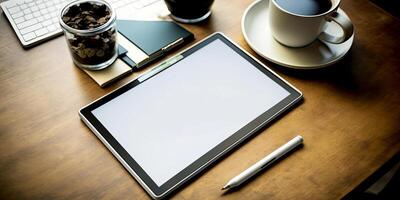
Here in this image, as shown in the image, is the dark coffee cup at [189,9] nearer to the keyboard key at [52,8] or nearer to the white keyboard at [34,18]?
the white keyboard at [34,18]

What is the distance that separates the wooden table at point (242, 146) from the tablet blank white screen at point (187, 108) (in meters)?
0.04

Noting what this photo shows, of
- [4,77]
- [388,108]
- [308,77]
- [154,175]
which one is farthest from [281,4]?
[4,77]

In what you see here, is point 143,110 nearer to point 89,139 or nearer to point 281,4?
point 89,139

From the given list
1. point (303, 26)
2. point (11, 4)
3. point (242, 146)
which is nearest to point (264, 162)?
point (242, 146)

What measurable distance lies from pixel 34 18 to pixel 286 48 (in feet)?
1.59

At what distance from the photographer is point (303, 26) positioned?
80 cm

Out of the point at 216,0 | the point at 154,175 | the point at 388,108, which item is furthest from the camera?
the point at 216,0

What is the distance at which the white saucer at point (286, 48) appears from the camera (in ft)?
2.74

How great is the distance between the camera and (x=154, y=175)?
0.68 metres

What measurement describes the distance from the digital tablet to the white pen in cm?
5

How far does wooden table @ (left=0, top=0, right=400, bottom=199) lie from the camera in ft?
2.24

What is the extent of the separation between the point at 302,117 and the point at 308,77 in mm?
96

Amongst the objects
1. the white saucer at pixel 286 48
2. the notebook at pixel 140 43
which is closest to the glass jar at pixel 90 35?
the notebook at pixel 140 43

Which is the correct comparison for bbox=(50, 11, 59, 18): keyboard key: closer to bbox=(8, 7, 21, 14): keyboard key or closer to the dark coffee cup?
bbox=(8, 7, 21, 14): keyboard key
